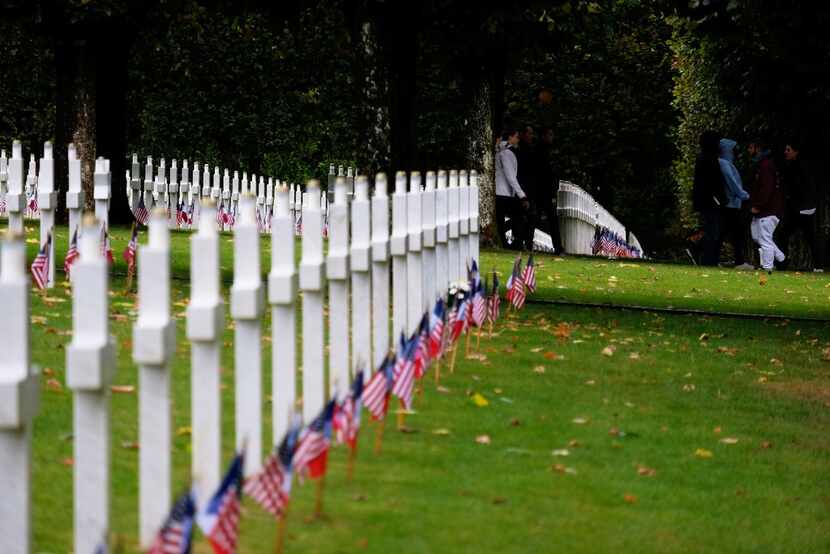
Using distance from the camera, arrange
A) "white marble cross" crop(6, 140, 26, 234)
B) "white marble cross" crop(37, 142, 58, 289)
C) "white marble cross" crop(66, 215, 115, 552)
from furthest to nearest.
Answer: "white marble cross" crop(6, 140, 26, 234), "white marble cross" crop(37, 142, 58, 289), "white marble cross" crop(66, 215, 115, 552)

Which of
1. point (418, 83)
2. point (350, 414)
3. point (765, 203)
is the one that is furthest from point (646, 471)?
point (418, 83)

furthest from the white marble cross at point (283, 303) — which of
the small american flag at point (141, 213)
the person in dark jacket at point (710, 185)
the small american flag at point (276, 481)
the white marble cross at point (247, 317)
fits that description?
the small american flag at point (141, 213)

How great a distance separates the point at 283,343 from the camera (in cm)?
778

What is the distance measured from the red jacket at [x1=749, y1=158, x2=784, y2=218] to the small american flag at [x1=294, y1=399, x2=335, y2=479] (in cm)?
2172

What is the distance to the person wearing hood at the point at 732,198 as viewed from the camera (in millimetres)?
27672

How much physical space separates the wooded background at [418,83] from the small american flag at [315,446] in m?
9.91

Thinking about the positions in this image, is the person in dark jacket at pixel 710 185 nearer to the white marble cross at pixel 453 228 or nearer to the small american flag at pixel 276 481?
the white marble cross at pixel 453 228

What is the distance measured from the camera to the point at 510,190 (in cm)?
2892

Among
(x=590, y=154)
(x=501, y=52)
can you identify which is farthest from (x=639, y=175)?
(x=501, y=52)

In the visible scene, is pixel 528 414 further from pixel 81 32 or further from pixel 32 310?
pixel 81 32

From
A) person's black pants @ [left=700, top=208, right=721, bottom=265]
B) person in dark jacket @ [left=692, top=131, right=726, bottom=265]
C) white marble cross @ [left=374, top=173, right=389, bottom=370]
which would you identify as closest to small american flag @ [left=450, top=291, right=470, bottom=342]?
white marble cross @ [left=374, top=173, right=389, bottom=370]

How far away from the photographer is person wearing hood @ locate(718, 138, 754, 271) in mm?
27672

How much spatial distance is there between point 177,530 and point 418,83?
4023cm

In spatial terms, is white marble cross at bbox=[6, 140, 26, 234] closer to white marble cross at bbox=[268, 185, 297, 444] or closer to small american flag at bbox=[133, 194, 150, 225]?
white marble cross at bbox=[268, 185, 297, 444]
